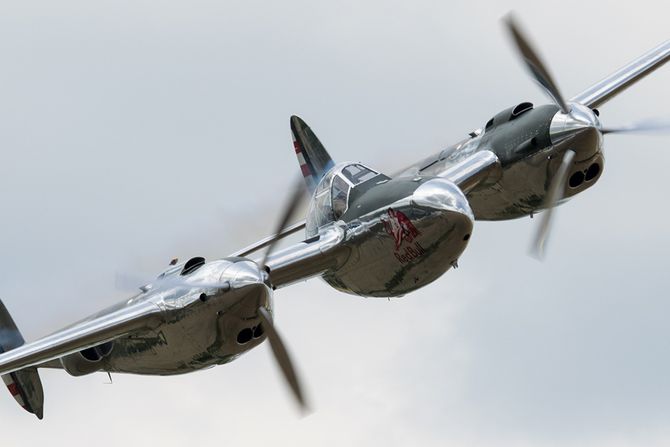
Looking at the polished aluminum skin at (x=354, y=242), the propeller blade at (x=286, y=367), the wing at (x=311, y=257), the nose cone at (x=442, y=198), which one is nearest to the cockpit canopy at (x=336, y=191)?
the polished aluminum skin at (x=354, y=242)

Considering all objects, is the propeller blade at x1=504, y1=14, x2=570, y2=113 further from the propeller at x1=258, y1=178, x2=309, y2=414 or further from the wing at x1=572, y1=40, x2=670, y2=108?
the propeller at x1=258, y1=178, x2=309, y2=414

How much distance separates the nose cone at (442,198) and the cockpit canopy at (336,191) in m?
2.89

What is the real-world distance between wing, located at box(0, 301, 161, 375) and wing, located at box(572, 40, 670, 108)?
19.6m

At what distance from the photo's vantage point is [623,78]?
5575 centimetres

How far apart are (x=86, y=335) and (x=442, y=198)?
11155 millimetres

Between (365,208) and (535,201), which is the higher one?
(365,208)

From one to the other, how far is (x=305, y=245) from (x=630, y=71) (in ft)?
51.6

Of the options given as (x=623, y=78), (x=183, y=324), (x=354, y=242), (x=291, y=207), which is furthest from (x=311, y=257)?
(x=623, y=78)

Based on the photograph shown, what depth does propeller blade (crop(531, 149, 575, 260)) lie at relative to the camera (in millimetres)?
51031

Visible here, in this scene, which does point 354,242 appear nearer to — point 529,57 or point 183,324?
point 183,324

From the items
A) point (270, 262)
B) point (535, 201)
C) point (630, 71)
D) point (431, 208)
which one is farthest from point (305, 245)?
point (630, 71)

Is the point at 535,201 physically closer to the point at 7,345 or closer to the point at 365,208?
the point at 365,208

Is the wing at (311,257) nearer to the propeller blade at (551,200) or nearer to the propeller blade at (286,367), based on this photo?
the propeller blade at (286,367)

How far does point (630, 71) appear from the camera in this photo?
56.0 meters
